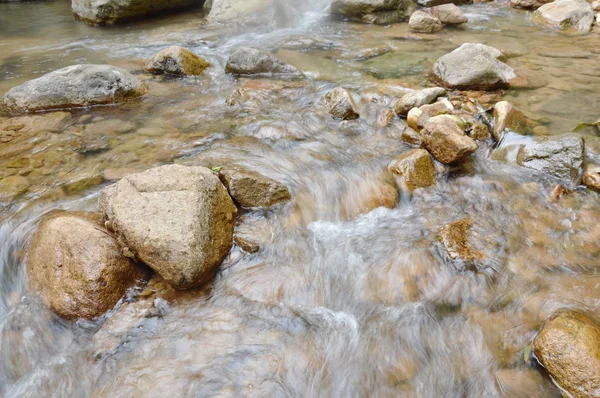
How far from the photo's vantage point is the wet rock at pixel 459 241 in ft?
11.5

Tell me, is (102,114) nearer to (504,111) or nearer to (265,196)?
(265,196)

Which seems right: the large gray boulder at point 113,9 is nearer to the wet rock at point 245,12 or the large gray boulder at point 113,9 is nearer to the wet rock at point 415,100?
the wet rock at point 245,12

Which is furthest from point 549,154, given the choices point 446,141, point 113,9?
point 113,9

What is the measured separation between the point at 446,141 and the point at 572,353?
262 cm

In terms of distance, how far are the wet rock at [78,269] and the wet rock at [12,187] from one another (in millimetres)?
1174

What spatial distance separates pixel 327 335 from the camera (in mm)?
3014

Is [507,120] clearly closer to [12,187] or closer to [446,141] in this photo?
[446,141]

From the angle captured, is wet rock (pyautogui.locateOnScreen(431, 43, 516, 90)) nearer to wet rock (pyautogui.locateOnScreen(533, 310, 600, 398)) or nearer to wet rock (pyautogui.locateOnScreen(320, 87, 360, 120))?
wet rock (pyautogui.locateOnScreen(320, 87, 360, 120))

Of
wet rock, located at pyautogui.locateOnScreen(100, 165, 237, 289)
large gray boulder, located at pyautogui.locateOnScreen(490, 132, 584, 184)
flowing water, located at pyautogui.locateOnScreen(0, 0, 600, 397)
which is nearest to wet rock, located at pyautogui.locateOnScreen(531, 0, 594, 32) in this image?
flowing water, located at pyautogui.locateOnScreen(0, 0, 600, 397)

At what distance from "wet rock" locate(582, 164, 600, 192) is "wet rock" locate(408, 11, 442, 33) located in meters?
6.24

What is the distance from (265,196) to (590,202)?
11.5ft

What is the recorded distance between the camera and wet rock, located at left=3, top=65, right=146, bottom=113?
575cm

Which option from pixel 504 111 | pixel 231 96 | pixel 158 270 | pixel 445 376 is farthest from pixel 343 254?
pixel 231 96

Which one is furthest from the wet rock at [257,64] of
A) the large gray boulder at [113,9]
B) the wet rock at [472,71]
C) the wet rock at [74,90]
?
the large gray boulder at [113,9]
